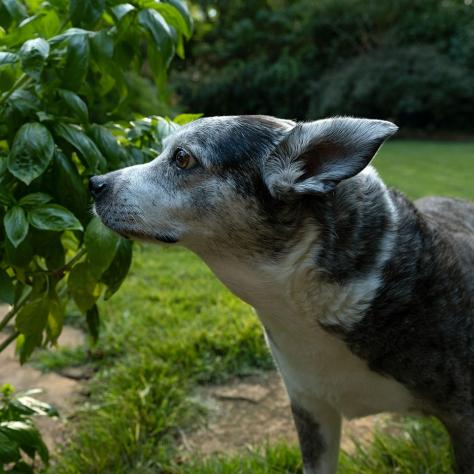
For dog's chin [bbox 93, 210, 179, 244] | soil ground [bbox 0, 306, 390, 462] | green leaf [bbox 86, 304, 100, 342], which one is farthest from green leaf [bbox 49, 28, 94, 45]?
soil ground [bbox 0, 306, 390, 462]

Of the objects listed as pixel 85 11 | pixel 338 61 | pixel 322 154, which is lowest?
pixel 338 61

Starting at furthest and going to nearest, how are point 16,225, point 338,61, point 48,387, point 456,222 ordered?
point 338,61 → point 48,387 → point 456,222 → point 16,225

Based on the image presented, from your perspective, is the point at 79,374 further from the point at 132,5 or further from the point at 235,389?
the point at 132,5

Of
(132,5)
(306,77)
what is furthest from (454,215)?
(306,77)

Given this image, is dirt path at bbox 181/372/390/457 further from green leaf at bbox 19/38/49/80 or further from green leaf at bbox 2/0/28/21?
green leaf at bbox 2/0/28/21

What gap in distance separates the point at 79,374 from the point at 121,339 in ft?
1.24

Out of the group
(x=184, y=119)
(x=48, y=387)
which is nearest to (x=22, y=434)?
(x=184, y=119)

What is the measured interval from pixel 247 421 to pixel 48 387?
1189 millimetres

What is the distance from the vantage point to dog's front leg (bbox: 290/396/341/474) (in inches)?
92.9

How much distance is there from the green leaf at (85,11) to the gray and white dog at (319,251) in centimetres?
47

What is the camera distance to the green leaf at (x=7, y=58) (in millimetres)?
1713

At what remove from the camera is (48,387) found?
342 centimetres

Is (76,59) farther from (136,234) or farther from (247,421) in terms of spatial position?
(247,421)

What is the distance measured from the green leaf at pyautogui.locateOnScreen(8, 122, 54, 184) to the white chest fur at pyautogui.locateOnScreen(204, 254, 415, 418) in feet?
2.16
